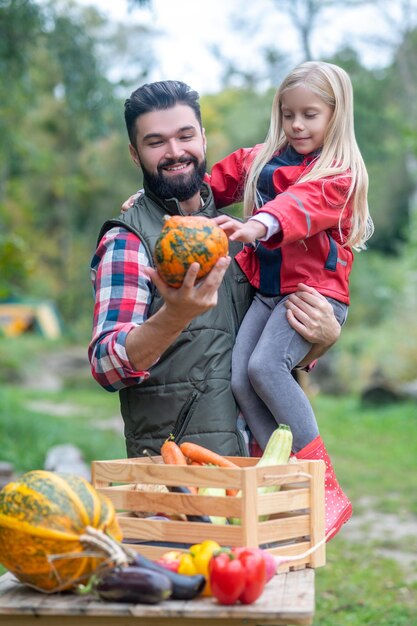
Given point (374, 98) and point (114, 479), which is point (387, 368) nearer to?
point (374, 98)

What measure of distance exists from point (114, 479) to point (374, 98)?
11298 millimetres

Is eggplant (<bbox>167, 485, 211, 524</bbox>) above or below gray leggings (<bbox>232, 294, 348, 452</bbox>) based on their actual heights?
below

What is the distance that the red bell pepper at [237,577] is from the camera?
7.64 ft

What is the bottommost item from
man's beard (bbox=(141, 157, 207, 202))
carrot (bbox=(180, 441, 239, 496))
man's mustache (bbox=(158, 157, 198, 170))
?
carrot (bbox=(180, 441, 239, 496))

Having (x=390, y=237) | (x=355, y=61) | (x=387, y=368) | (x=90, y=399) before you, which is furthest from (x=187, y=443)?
(x=390, y=237)

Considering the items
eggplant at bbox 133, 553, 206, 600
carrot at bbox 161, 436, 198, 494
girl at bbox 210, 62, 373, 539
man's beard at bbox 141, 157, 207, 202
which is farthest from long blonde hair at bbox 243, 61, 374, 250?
eggplant at bbox 133, 553, 206, 600

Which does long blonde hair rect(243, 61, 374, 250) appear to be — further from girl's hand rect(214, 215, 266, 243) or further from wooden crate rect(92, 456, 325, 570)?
wooden crate rect(92, 456, 325, 570)

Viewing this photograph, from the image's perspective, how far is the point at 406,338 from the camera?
19.4 metres

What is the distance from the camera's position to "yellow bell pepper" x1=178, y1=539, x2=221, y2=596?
8.00 ft

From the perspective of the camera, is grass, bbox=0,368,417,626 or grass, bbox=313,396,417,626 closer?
grass, bbox=313,396,417,626

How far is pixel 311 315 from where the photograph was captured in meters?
3.41

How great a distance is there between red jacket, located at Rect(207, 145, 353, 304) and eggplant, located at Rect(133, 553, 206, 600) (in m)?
1.17

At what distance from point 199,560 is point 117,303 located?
107 cm

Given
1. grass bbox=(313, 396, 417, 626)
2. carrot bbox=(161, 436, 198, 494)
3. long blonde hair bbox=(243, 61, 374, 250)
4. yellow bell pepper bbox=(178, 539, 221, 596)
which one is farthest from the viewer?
grass bbox=(313, 396, 417, 626)
